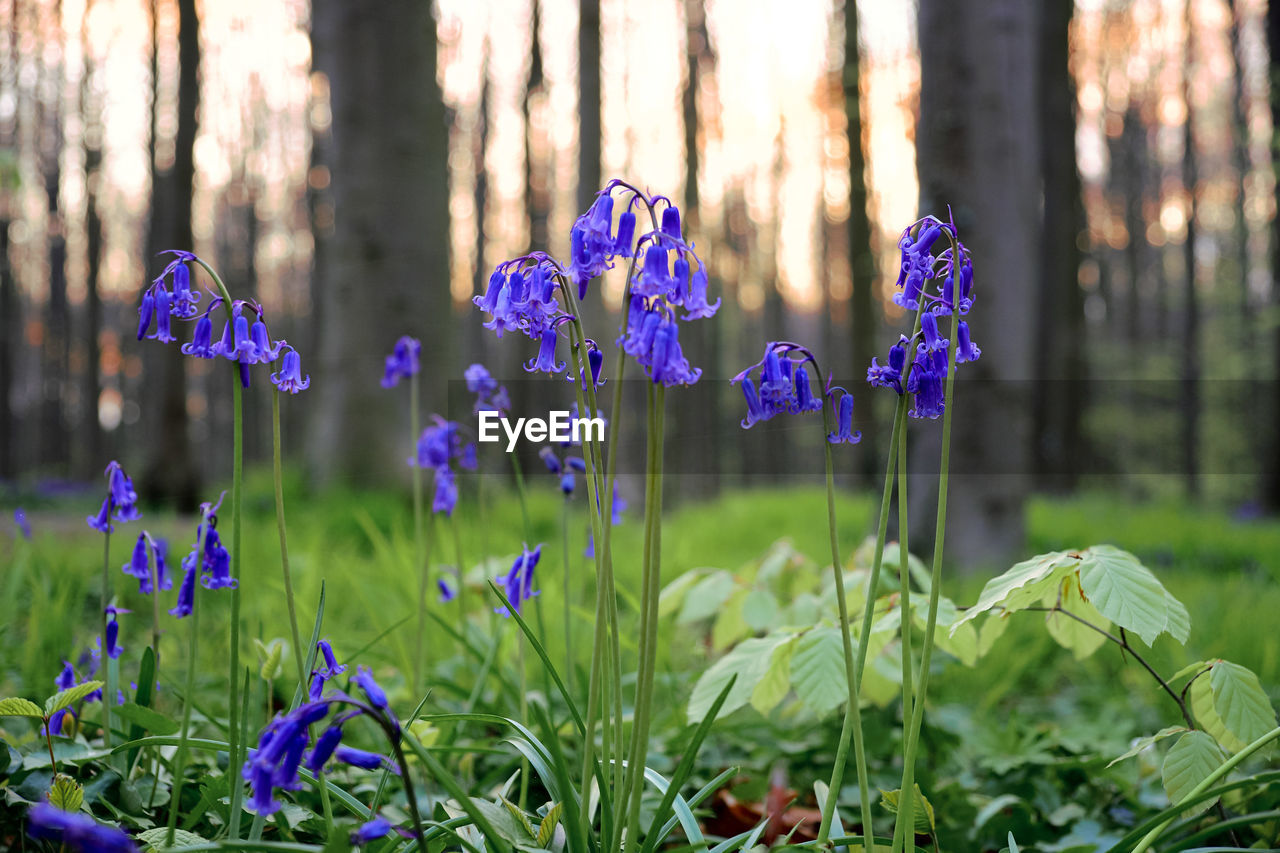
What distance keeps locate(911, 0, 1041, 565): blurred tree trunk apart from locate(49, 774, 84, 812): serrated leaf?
3698 millimetres

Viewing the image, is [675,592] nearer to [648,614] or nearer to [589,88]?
[648,614]

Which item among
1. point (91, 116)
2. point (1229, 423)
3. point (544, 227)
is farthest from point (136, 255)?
point (1229, 423)

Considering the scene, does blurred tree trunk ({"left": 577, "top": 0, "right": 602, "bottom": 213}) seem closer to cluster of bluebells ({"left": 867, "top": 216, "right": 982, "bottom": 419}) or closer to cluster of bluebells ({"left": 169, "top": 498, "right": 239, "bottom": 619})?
cluster of bluebells ({"left": 169, "top": 498, "right": 239, "bottom": 619})

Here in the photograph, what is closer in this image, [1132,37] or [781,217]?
[1132,37]

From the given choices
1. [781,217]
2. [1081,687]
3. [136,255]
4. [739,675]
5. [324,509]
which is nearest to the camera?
[739,675]

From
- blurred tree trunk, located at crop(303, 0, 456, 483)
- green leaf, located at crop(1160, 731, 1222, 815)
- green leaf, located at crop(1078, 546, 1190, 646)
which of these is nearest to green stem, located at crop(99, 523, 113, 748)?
green leaf, located at crop(1078, 546, 1190, 646)

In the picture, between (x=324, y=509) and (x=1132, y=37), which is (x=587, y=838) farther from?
(x=1132, y=37)

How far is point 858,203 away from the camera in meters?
9.59

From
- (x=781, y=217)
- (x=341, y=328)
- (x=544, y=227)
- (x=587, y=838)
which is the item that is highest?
(x=781, y=217)

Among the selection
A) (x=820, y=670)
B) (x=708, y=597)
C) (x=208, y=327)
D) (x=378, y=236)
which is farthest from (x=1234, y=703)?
(x=378, y=236)

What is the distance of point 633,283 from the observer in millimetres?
1011

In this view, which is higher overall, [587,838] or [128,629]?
[587,838]

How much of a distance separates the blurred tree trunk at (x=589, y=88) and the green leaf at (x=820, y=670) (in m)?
6.92

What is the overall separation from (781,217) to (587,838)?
23.4 meters
